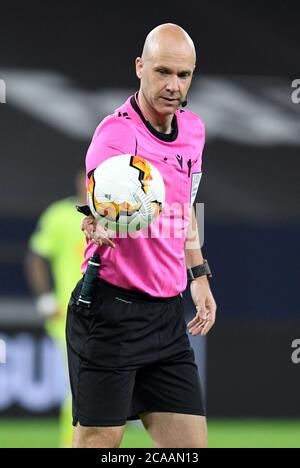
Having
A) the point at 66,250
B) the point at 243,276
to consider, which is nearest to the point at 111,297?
the point at 66,250

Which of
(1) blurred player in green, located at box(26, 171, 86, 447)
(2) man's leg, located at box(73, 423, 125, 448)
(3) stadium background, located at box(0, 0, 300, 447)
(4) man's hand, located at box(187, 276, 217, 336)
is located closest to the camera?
(2) man's leg, located at box(73, 423, 125, 448)

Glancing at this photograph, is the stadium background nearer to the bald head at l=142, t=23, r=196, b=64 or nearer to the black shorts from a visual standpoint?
the black shorts

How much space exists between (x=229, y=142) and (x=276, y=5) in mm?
1568

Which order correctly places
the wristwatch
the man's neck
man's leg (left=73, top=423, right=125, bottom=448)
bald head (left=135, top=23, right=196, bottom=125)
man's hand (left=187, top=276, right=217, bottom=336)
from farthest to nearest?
1. the wristwatch
2. man's hand (left=187, top=276, right=217, bottom=336)
3. the man's neck
4. bald head (left=135, top=23, right=196, bottom=125)
5. man's leg (left=73, top=423, right=125, bottom=448)

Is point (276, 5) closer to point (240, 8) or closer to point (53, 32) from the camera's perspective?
point (240, 8)

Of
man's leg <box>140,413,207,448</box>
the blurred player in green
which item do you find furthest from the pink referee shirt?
the blurred player in green

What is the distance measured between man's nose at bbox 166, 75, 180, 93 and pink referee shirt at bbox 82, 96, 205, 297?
0.57 ft

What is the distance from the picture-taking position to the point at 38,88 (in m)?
11.7

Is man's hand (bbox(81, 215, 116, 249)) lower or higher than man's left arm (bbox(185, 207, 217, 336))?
higher

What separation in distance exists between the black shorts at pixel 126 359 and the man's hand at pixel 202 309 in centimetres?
13

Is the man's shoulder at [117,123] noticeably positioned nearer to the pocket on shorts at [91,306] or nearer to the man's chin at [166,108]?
the man's chin at [166,108]

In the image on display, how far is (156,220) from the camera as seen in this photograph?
4.38 m

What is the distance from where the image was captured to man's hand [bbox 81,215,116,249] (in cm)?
414

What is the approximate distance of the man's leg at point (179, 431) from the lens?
4441mm
